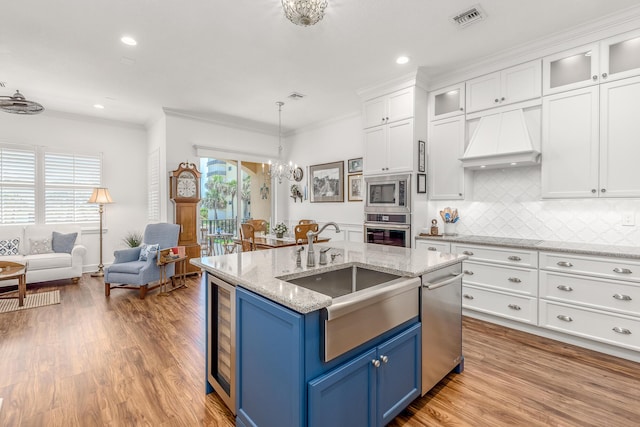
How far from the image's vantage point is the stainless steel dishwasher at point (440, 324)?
1.97 metres

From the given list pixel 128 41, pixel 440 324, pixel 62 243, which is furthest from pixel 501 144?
pixel 62 243

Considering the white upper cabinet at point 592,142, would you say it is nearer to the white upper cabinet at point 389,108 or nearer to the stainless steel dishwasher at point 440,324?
the white upper cabinet at point 389,108

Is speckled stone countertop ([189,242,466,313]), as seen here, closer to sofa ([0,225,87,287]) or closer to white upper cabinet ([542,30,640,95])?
white upper cabinet ([542,30,640,95])

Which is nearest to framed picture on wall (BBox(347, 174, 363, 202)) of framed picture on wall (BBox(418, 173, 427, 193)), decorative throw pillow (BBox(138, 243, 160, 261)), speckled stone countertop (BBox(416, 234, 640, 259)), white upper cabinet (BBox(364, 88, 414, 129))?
white upper cabinet (BBox(364, 88, 414, 129))

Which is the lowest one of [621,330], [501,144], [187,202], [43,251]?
[621,330]

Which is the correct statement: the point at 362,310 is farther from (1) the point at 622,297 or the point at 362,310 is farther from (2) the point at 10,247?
(2) the point at 10,247

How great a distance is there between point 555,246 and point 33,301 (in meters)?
6.22

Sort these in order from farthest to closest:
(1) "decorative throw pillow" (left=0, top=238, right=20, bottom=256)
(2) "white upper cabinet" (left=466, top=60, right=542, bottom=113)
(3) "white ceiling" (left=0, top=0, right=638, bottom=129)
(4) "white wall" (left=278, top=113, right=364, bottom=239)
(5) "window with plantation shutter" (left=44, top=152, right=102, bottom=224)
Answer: (4) "white wall" (left=278, top=113, right=364, bottom=239) → (5) "window with plantation shutter" (left=44, top=152, right=102, bottom=224) → (1) "decorative throw pillow" (left=0, top=238, right=20, bottom=256) → (2) "white upper cabinet" (left=466, top=60, right=542, bottom=113) → (3) "white ceiling" (left=0, top=0, right=638, bottom=129)

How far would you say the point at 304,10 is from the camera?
215cm

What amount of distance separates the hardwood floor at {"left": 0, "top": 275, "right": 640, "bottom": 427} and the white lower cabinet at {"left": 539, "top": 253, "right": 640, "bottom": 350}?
0.20 metres

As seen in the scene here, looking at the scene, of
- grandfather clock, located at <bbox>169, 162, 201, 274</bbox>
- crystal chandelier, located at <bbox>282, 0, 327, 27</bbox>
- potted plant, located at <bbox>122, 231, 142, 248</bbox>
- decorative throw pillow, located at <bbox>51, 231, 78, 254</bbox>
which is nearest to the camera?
crystal chandelier, located at <bbox>282, 0, 327, 27</bbox>

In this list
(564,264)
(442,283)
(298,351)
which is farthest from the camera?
(564,264)

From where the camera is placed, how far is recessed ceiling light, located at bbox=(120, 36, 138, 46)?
3107 millimetres

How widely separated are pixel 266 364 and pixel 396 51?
10.9 ft
